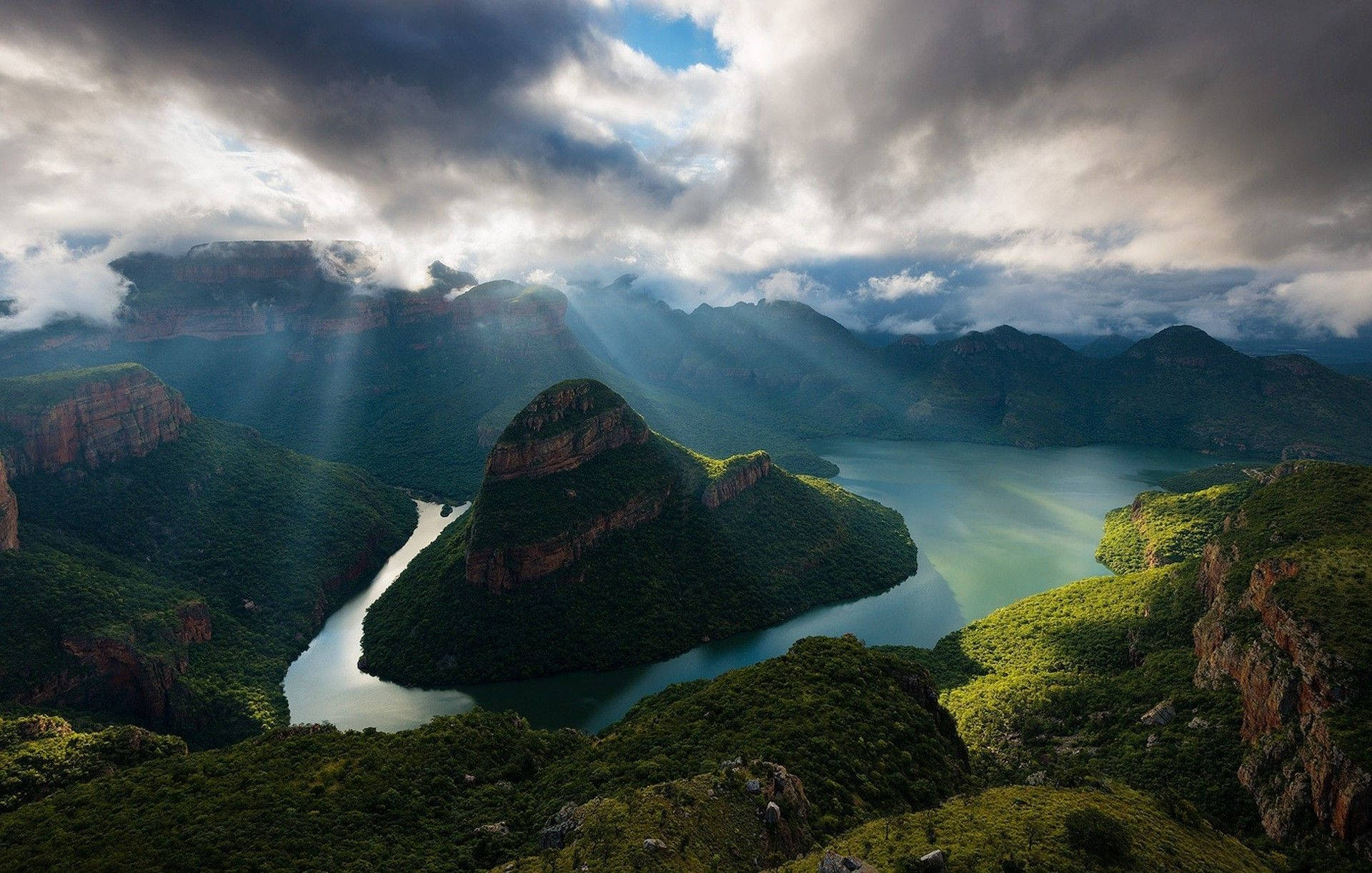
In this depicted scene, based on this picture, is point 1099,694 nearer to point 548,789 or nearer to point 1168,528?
point 548,789

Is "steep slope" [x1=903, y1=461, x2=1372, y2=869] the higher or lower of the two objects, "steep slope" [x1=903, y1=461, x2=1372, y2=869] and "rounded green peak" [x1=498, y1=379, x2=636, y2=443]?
the lower

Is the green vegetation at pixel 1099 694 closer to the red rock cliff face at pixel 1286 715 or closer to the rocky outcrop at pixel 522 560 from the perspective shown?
the red rock cliff face at pixel 1286 715

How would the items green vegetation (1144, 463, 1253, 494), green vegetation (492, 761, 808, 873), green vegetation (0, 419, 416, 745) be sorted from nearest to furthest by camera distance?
1. green vegetation (492, 761, 808, 873)
2. green vegetation (0, 419, 416, 745)
3. green vegetation (1144, 463, 1253, 494)

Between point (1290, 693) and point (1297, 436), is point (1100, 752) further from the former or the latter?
point (1297, 436)

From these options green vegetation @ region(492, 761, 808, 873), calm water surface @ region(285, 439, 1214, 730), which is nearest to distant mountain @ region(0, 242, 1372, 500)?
calm water surface @ region(285, 439, 1214, 730)

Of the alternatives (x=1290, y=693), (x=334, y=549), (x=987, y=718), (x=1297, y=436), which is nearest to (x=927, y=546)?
(x=987, y=718)

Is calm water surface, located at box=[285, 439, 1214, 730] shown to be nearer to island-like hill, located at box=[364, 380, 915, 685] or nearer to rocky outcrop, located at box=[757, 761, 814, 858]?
island-like hill, located at box=[364, 380, 915, 685]
